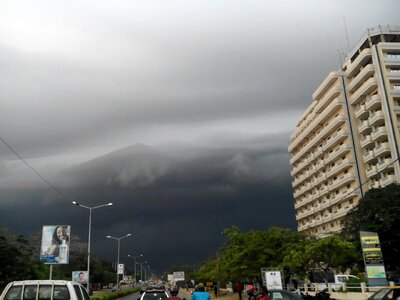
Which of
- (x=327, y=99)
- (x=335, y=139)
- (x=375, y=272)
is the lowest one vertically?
(x=375, y=272)

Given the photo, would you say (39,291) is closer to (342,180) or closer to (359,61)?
(359,61)

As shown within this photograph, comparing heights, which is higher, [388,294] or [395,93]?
[395,93]

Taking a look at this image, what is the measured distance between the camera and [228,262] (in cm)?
4497

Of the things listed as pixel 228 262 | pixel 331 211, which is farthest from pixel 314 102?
pixel 228 262

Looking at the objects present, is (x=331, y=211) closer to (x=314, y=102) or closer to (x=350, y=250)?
(x=314, y=102)

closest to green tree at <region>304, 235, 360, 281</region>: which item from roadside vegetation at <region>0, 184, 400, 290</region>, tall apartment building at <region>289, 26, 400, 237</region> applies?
roadside vegetation at <region>0, 184, 400, 290</region>

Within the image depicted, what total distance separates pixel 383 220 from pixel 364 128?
23.9 m

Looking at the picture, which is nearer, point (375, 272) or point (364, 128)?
point (375, 272)

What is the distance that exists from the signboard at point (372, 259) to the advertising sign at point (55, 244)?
2247 centimetres

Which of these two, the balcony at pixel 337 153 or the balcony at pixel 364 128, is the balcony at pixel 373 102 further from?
the balcony at pixel 337 153

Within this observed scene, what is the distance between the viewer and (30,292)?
11.2 meters

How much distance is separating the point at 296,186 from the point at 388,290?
85539 mm

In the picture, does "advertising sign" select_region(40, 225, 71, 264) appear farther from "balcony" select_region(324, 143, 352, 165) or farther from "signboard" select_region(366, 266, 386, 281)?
"balcony" select_region(324, 143, 352, 165)

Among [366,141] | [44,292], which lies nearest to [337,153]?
[366,141]
